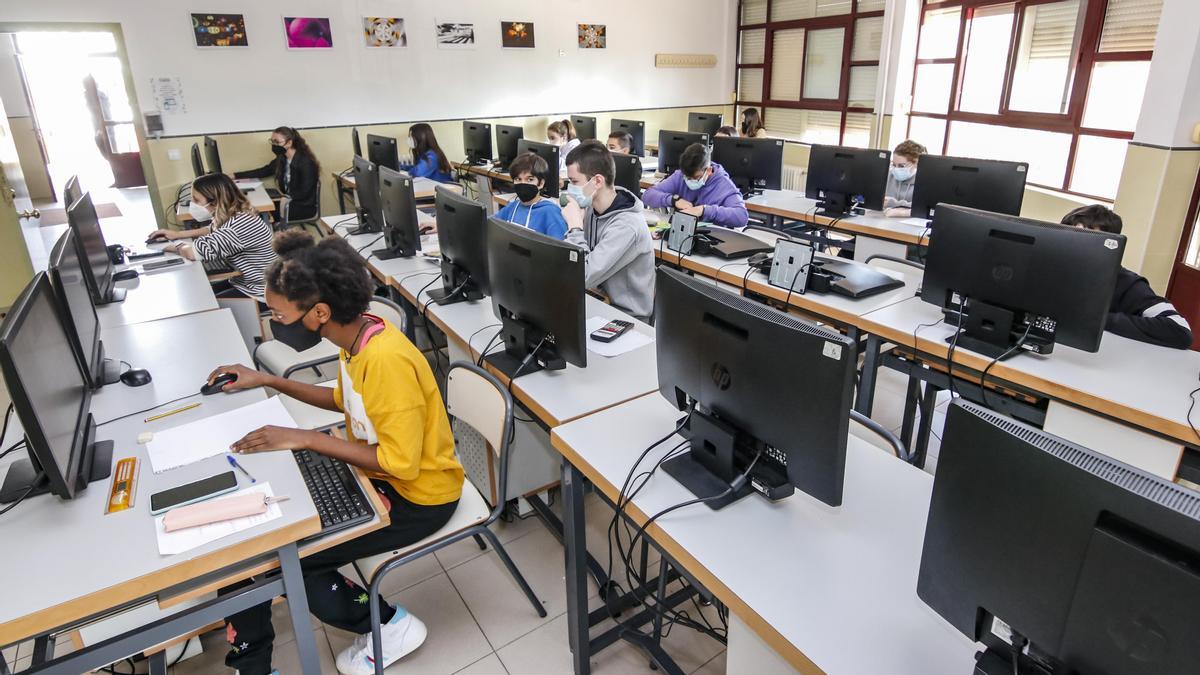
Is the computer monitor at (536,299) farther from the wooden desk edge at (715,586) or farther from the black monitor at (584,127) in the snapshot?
the black monitor at (584,127)

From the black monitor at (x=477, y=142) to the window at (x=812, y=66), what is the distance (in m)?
3.81

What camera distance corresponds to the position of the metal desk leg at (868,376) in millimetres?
2479

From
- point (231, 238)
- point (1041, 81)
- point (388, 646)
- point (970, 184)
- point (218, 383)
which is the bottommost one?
point (388, 646)

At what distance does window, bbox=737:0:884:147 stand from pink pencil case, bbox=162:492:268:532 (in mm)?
6995

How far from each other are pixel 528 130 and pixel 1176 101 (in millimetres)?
5753

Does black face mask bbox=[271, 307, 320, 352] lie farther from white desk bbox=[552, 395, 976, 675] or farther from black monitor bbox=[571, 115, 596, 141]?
black monitor bbox=[571, 115, 596, 141]

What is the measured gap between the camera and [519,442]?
223 cm

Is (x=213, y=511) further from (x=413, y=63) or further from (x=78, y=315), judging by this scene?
(x=413, y=63)

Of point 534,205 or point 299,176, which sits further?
point 299,176

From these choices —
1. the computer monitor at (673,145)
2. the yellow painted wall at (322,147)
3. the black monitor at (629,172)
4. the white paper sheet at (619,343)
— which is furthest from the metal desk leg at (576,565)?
the yellow painted wall at (322,147)

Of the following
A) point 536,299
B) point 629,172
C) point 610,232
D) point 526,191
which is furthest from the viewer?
point 629,172

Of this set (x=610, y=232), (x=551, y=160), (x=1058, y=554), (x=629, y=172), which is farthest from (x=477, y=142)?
(x=1058, y=554)

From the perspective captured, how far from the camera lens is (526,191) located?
9.49 feet

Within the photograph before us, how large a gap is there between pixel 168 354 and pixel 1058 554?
2522 mm
